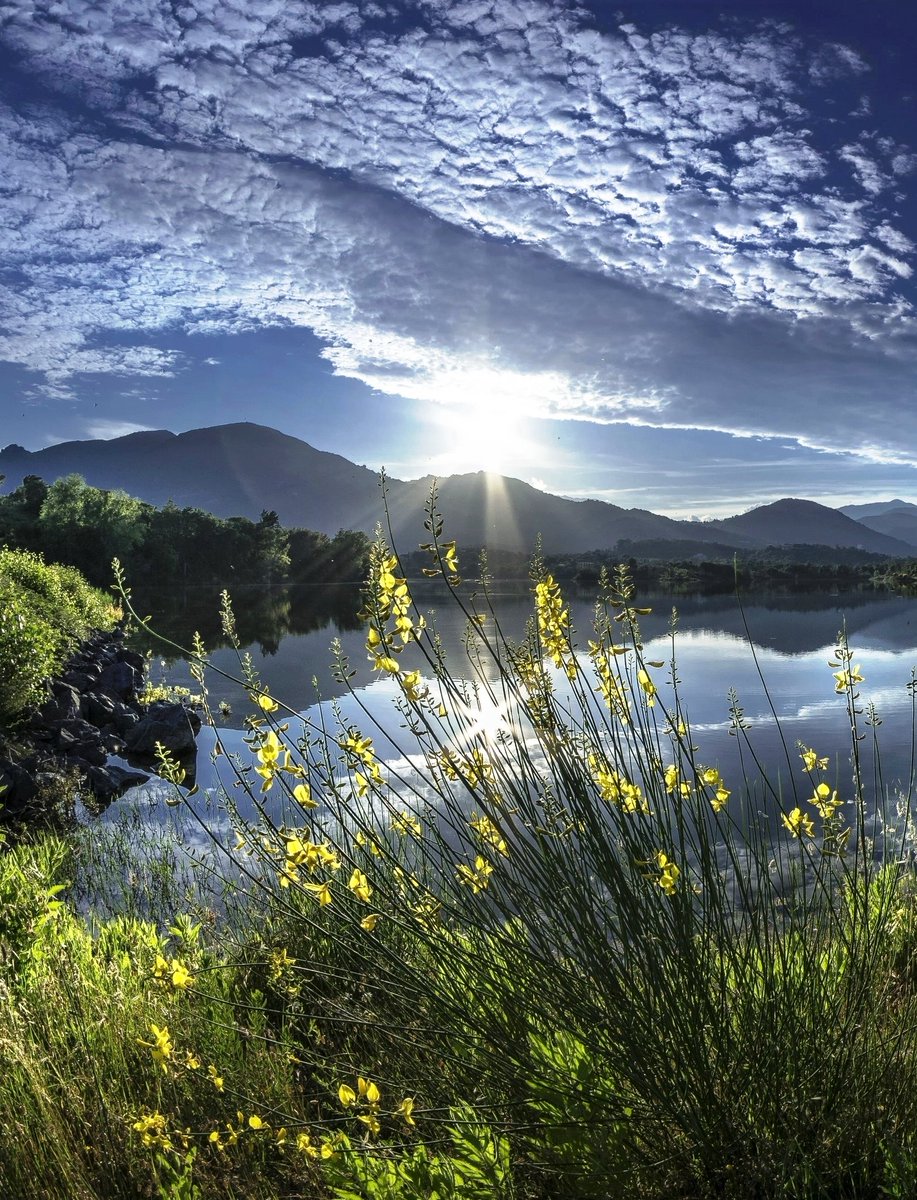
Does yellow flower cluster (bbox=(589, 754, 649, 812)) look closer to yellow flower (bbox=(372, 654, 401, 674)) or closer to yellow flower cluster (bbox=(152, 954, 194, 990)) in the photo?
yellow flower (bbox=(372, 654, 401, 674))

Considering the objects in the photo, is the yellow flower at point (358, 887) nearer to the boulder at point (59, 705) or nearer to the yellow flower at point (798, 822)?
the yellow flower at point (798, 822)

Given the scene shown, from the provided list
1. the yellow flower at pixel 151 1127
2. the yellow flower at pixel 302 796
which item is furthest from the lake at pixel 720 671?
the yellow flower at pixel 151 1127

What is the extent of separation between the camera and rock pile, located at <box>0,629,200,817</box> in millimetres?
9637

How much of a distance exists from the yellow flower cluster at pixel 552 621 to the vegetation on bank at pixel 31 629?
10564 millimetres

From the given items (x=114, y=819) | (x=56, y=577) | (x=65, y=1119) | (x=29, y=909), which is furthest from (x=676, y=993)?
(x=56, y=577)

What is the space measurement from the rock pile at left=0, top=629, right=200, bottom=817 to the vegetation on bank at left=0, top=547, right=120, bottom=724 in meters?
0.46

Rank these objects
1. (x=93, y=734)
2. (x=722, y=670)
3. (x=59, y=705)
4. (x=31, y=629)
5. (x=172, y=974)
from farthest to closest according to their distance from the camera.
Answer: (x=722, y=670)
(x=59, y=705)
(x=93, y=734)
(x=31, y=629)
(x=172, y=974)

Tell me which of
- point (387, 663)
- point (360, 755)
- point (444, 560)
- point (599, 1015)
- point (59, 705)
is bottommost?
point (59, 705)

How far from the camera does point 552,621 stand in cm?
244

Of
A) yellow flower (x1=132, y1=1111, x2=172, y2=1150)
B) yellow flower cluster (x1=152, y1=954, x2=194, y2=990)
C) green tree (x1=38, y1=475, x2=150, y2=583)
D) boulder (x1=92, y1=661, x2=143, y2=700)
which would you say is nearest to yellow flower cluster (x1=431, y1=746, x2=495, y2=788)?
yellow flower cluster (x1=152, y1=954, x2=194, y2=990)

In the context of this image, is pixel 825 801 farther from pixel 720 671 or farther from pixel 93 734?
pixel 720 671

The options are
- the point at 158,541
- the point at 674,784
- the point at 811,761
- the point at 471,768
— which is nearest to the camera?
the point at 471,768

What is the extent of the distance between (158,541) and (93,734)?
5680cm

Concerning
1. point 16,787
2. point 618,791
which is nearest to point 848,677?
point 618,791
